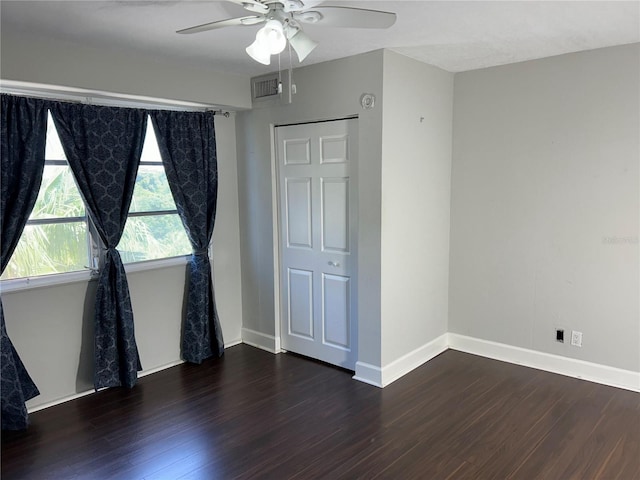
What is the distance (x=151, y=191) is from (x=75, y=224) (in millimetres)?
633

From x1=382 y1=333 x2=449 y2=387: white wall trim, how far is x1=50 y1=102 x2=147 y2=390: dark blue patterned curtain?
6.21 ft

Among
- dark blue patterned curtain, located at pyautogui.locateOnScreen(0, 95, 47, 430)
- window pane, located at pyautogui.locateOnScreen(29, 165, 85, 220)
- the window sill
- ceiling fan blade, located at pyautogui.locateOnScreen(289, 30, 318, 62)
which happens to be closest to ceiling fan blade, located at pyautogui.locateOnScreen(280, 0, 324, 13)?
ceiling fan blade, located at pyautogui.locateOnScreen(289, 30, 318, 62)

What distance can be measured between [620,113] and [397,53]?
159 centimetres

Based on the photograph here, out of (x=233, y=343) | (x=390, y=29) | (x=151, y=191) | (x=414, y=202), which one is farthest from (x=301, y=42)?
(x=233, y=343)

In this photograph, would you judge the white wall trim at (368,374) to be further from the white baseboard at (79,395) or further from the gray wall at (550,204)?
the white baseboard at (79,395)

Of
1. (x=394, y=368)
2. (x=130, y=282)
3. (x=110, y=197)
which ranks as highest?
(x=110, y=197)

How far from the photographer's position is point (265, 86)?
157 inches

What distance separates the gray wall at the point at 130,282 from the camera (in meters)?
3.05

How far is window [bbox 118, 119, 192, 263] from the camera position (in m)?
3.75

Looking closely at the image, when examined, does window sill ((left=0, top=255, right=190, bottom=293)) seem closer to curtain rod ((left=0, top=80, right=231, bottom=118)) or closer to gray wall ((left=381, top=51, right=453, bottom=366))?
curtain rod ((left=0, top=80, right=231, bottom=118))

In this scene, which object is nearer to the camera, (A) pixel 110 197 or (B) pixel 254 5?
(B) pixel 254 5

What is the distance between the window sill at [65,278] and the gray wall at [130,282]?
33 mm

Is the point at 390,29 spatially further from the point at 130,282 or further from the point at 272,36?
the point at 130,282

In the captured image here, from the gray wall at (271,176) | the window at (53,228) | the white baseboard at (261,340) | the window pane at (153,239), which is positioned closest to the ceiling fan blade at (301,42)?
the gray wall at (271,176)
